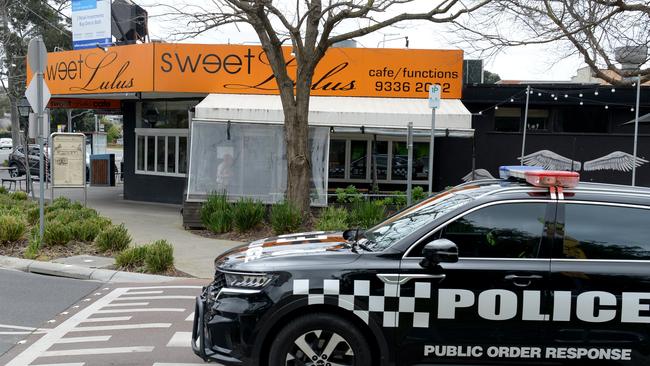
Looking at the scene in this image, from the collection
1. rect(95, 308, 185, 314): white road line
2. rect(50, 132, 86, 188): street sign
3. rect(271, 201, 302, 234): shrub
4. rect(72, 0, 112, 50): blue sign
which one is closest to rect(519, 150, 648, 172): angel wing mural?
rect(271, 201, 302, 234): shrub

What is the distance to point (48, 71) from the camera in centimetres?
1880

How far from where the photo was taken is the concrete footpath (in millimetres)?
10094

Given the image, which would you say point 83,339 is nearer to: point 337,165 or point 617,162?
point 337,165

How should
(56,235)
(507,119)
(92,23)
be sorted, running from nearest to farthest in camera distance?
(56,235), (507,119), (92,23)

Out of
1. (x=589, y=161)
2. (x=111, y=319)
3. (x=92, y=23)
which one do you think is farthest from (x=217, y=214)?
(x=92, y=23)

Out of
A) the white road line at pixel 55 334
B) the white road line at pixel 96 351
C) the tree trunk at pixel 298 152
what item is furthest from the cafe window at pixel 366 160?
the white road line at pixel 96 351

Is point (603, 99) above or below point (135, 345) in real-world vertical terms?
above

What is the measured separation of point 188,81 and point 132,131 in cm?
441

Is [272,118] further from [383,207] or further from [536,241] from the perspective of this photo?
[536,241]

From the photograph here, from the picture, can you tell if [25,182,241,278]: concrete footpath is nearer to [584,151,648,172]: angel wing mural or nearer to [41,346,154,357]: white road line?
[41,346,154,357]: white road line

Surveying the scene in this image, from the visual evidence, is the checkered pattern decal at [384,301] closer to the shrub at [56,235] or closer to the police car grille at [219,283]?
the police car grille at [219,283]

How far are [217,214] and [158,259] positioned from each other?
132 inches

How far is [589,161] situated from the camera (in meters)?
16.6

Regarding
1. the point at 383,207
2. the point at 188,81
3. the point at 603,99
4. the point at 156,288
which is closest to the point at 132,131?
the point at 188,81
